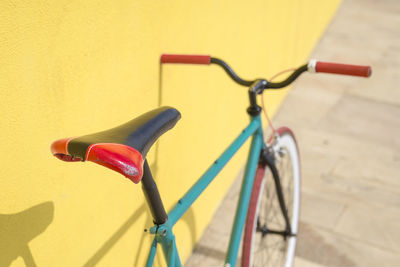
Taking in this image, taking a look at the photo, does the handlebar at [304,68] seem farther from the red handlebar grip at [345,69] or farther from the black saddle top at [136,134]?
the black saddle top at [136,134]

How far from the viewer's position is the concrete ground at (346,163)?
7.97 feet

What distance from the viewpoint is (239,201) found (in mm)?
1681

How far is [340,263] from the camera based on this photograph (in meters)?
2.34

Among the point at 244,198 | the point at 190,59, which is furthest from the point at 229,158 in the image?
the point at 190,59

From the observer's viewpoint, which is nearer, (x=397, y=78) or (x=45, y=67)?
(x=45, y=67)

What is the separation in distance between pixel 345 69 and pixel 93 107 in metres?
0.78

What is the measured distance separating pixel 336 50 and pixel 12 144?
389cm

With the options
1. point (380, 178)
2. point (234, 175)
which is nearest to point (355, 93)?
point (380, 178)

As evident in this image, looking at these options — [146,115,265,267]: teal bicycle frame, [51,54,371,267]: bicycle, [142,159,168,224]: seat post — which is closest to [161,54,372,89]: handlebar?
[51,54,371,267]: bicycle

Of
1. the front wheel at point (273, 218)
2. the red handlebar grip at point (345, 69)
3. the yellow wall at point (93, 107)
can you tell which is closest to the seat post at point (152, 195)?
the yellow wall at point (93, 107)

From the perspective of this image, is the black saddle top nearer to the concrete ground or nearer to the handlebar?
the handlebar

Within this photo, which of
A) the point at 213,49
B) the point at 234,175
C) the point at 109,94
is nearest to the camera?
the point at 109,94

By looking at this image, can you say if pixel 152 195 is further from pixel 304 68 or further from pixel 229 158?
pixel 304 68

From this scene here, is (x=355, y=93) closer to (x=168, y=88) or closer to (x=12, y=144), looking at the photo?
(x=168, y=88)
